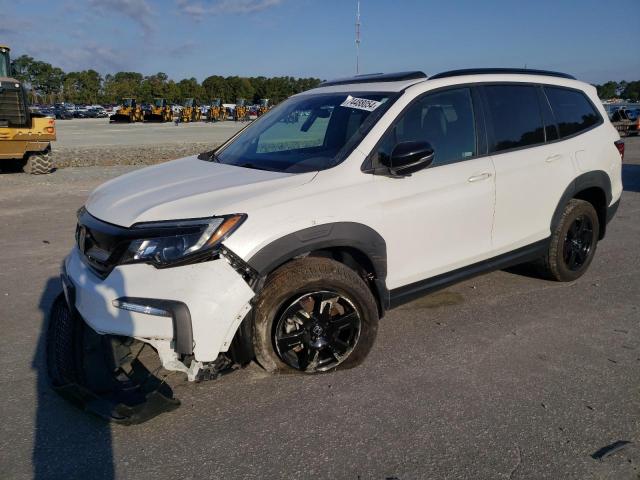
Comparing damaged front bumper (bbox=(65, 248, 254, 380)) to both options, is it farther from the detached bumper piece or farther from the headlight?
the detached bumper piece

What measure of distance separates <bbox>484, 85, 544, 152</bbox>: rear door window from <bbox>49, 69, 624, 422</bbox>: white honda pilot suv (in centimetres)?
1

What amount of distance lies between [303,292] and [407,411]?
0.88 meters

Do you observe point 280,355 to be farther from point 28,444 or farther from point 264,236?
point 28,444

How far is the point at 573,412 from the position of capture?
3.10 m

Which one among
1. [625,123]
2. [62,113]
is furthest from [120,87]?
[625,123]

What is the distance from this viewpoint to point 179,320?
2.87 m

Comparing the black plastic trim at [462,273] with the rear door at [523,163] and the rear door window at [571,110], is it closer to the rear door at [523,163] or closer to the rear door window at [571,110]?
the rear door at [523,163]

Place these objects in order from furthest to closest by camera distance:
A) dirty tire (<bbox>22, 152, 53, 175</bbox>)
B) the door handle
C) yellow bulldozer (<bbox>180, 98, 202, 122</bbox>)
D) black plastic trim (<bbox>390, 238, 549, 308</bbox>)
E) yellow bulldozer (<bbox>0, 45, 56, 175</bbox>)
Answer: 1. yellow bulldozer (<bbox>180, 98, 202, 122</bbox>)
2. dirty tire (<bbox>22, 152, 53, 175</bbox>)
3. yellow bulldozer (<bbox>0, 45, 56, 175</bbox>)
4. the door handle
5. black plastic trim (<bbox>390, 238, 549, 308</bbox>)

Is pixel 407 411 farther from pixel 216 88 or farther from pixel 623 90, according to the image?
pixel 216 88

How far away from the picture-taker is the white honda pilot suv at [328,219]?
296cm

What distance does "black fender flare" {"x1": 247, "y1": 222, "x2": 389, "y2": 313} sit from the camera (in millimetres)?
3107

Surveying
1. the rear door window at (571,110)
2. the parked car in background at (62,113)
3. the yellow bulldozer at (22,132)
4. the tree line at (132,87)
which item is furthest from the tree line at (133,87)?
the rear door window at (571,110)

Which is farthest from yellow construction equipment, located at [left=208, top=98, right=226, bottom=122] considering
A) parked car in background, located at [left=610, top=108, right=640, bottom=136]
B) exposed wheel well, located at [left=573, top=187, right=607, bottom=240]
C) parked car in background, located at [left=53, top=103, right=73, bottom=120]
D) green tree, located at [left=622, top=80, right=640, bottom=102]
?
green tree, located at [left=622, top=80, right=640, bottom=102]

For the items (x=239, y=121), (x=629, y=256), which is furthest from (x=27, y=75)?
(x=629, y=256)
